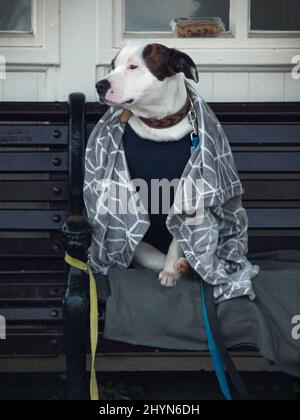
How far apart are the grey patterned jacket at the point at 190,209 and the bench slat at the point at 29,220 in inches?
11.8

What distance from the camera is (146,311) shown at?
127 inches

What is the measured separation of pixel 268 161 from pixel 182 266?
27.5 inches

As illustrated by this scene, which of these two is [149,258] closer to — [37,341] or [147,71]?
[37,341]

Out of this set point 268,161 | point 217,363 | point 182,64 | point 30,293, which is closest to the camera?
point 217,363

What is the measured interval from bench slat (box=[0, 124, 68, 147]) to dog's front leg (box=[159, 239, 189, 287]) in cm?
70

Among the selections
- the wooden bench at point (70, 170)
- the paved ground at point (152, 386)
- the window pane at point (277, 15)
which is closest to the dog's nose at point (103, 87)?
the wooden bench at point (70, 170)

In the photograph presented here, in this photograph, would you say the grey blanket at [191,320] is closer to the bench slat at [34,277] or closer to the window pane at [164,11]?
the bench slat at [34,277]

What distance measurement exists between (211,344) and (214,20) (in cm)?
170

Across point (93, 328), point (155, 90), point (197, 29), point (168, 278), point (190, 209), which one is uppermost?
point (197, 29)

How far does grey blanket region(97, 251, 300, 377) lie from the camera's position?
10.5ft

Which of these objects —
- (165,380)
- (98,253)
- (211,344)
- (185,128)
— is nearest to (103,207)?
(98,253)

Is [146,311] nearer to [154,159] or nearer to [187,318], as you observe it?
[187,318]

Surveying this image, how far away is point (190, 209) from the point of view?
3.39m

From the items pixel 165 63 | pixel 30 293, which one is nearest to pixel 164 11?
pixel 165 63
